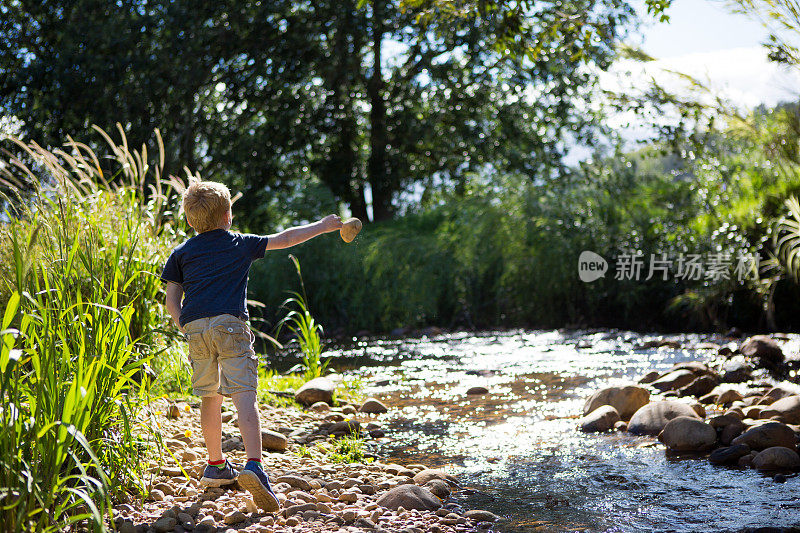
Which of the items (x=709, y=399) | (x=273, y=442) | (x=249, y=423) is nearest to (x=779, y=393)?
(x=709, y=399)

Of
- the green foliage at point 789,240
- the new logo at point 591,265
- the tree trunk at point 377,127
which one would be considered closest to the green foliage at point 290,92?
the tree trunk at point 377,127

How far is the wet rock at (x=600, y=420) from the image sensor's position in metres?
4.38

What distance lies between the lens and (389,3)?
13.2 meters

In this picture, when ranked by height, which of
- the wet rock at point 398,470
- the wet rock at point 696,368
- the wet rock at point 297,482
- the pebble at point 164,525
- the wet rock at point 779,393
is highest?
the wet rock at point 696,368

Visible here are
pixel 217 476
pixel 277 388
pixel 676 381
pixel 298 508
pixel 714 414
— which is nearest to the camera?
pixel 298 508

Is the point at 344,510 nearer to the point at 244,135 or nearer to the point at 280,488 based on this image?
the point at 280,488

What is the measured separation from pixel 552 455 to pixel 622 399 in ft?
3.30

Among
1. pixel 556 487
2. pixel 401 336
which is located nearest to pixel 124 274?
pixel 556 487

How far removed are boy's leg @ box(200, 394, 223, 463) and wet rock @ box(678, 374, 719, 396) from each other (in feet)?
11.8

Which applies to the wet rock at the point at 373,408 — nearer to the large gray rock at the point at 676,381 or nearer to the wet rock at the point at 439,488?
the wet rock at the point at 439,488

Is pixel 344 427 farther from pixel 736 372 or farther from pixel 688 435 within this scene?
pixel 736 372

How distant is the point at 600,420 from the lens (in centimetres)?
439

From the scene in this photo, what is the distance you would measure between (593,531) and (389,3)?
11.9m

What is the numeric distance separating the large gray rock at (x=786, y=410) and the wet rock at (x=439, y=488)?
2135mm
